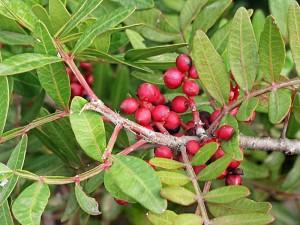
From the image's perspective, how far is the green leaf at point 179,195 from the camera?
3.52 ft

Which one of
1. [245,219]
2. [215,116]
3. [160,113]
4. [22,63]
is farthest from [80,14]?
[245,219]

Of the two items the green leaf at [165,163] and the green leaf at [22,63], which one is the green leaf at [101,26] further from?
the green leaf at [165,163]

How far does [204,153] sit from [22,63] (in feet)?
1.22

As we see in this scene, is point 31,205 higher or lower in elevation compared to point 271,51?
lower

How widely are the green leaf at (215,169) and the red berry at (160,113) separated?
0.19 m

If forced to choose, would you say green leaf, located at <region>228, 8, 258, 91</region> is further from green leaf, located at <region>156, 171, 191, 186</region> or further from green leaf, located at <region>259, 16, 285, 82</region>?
green leaf, located at <region>156, 171, 191, 186</region>

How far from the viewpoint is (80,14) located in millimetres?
1212

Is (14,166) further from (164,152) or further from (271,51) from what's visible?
(271,51)

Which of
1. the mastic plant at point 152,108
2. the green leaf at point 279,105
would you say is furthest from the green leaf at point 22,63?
the green leaf at point 279,105

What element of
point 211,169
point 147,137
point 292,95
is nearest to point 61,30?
point 147,137

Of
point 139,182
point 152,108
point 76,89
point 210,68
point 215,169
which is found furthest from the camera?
point 76,89

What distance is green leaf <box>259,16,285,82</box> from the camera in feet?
4.04

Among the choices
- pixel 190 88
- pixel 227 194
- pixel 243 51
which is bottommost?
pixel 227 194

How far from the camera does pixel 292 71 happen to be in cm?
219
